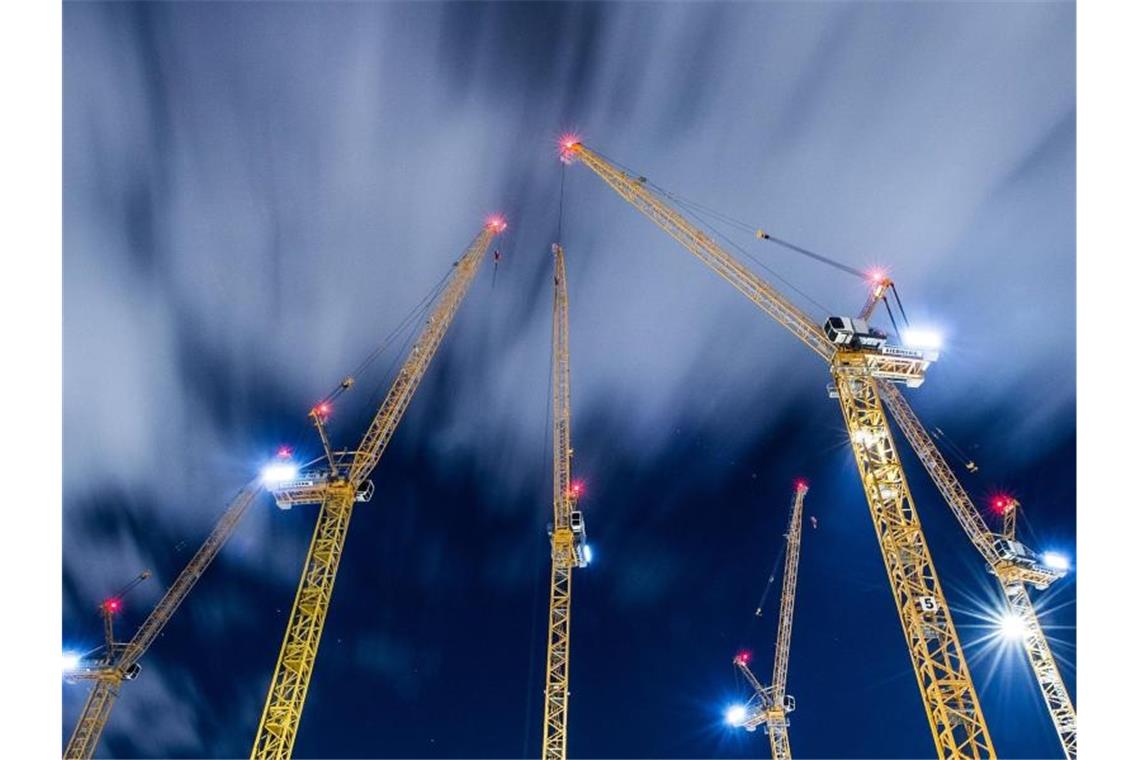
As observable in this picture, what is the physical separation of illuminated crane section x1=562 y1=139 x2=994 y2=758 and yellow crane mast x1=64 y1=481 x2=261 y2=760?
61.6 meters

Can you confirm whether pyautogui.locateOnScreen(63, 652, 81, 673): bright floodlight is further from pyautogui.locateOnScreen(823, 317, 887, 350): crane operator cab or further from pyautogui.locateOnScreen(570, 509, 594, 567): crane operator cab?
pyautogui.locateOnScreen(823, 317, 887, 350): crane operator cab

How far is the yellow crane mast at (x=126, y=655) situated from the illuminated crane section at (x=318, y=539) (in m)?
26.9

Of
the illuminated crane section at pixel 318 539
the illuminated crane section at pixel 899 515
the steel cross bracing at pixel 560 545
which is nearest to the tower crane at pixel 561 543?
the steel cross bracing at pixel 560 545

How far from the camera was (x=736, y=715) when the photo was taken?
95.2 meters

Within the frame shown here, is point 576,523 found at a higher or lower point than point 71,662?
higher

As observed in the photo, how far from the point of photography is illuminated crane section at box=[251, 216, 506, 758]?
41.3m

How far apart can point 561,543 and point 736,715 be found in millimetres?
53182

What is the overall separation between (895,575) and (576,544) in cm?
3121

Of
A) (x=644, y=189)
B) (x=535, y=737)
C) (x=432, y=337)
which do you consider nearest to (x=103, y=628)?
(x=432, y=337)

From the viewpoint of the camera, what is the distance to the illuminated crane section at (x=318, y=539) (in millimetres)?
41312

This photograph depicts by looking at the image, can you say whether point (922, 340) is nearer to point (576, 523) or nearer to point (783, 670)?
point (576, 523)

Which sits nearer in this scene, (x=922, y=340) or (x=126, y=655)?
(x=922, y=340)

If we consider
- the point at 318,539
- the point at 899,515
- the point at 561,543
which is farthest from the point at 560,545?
the point at 899,515
